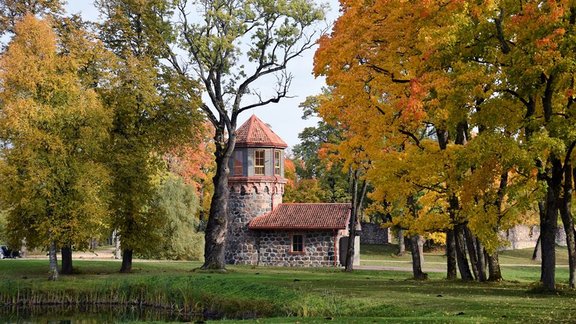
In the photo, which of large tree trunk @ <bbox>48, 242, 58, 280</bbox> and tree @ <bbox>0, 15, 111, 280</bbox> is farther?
large tree trunk @ <bbox>48, 242, 58, 280</bbox>

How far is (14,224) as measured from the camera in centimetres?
2847

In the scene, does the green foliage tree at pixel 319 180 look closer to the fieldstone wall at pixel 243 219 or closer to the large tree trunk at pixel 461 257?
the fieldstone wall at pixel 243 219

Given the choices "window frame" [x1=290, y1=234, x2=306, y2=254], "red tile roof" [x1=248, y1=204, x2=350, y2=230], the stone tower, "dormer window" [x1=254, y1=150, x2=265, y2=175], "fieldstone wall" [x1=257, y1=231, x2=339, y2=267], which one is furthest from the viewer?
"dormer window" [x1=254, y1=150, x2=265, y2=175]

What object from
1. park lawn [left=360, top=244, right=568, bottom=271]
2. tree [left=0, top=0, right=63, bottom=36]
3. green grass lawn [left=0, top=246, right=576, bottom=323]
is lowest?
park lawn [left=360, top=244, right=568, bottom=271]

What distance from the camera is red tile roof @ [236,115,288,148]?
45.4 m

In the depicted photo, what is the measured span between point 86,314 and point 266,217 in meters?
23.0

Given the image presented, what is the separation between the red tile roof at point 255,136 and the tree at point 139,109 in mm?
10922

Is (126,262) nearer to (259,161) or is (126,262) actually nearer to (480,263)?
(259,161)

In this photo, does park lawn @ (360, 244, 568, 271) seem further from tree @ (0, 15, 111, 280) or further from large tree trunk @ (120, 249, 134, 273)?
tree @ (0, 15, 111, 280)

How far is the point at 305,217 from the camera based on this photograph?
45062 millimetres

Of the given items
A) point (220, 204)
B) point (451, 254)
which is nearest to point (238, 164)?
point (220, 204)

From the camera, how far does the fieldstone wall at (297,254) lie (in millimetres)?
44250

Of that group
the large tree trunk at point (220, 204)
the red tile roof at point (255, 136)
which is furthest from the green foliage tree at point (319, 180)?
the large tree trunk at point (220, 204)

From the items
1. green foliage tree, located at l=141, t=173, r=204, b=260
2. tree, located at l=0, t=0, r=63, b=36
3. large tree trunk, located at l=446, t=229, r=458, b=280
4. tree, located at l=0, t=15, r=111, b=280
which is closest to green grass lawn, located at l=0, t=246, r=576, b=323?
large tree trunk, located at l=446, t=229, r=458, b=280
